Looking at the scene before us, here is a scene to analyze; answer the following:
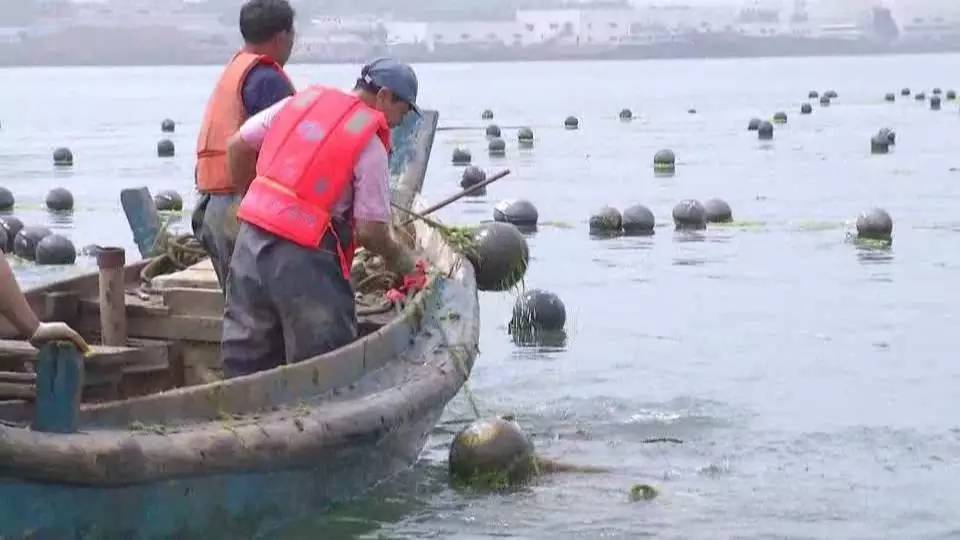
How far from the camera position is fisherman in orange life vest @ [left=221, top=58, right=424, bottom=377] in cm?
851

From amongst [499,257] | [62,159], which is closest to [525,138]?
[62,159]

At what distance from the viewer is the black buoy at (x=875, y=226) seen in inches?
844

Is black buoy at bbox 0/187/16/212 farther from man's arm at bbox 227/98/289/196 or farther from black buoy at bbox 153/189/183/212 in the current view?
man's arm at bbox 227/98/289/196

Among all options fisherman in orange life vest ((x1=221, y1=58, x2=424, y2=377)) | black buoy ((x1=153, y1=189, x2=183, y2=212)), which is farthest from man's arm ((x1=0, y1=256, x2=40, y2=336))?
black buoy ((x1=153, y1=189, x2=183, y2=212))

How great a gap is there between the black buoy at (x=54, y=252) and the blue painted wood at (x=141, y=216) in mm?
8225

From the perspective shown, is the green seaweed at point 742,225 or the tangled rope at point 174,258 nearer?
the tangled rope at point 174,258

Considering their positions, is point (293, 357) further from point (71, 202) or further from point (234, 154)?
point (71, 202)

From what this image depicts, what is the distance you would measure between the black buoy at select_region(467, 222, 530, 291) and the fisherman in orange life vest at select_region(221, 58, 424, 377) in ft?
17.0

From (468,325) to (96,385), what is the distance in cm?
268

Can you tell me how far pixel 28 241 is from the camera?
2070cm

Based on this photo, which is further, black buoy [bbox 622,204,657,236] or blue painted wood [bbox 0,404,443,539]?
black buoy [bbox 622,204,657,236]

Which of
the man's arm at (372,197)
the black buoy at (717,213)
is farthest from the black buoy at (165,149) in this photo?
the man's arm at (372,197)

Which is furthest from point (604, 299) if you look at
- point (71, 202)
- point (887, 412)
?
point (71, 202)

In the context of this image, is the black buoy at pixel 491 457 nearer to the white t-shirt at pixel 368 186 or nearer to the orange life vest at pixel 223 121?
the white t-shirt at pixel 368 186
